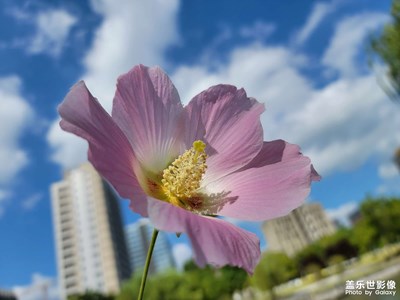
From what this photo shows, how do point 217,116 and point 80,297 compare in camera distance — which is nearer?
point 217,116

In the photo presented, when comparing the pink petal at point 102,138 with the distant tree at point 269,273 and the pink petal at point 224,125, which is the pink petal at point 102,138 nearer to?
the pink petal at point 224,125

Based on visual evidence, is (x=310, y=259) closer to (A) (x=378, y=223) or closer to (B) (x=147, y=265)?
(A) (x=378, y=223)

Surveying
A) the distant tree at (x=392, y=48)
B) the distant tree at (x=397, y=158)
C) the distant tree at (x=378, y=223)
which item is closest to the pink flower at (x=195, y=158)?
the distant tree at (x=392, y=48)

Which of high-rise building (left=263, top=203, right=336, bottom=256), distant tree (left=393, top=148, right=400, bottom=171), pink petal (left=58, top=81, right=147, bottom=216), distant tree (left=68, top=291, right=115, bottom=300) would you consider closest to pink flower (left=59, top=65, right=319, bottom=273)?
pink petal (left=58, top=81, right=147, bottom=216)

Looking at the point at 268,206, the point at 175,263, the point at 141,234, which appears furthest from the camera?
the point at 175,263

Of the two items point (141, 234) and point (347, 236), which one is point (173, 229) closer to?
point (347, 236)

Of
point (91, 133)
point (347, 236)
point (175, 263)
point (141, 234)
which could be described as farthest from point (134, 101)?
point (175, 263)
